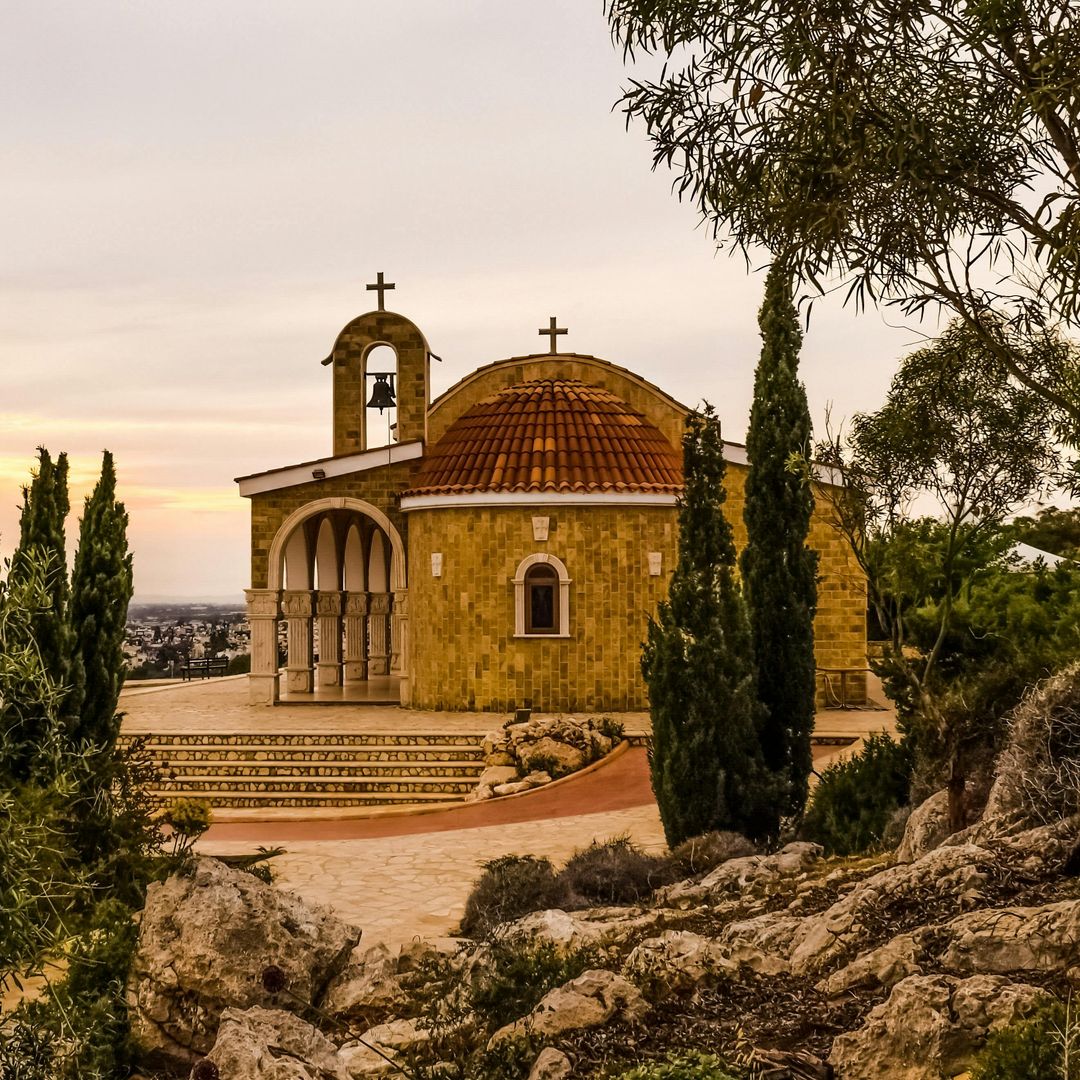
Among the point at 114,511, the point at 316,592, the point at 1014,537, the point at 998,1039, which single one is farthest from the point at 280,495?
the point at 998,1039

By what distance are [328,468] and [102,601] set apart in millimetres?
10503

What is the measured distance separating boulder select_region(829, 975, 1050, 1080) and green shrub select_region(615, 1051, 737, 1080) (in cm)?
54

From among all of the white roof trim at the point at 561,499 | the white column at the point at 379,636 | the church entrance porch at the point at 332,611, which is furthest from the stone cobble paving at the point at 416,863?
the white column at the point at 379,636

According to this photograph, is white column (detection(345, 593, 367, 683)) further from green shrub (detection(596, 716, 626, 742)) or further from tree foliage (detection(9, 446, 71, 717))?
tree foliage (detection(9, 446, 71, 717))

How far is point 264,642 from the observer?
2220cm

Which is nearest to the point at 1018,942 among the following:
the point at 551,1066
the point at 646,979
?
the point at 646,979

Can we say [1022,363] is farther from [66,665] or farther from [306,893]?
[66,665]

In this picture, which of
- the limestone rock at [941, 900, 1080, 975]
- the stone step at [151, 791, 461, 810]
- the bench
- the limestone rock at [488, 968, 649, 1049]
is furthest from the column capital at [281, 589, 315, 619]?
the limestone rock at [941, 900, 1080, 975]

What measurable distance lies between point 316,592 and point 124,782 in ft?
46.1

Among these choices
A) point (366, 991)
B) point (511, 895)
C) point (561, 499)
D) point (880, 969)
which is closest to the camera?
point (880, 969)

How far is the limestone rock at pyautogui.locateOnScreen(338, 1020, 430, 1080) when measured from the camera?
19.7 feet

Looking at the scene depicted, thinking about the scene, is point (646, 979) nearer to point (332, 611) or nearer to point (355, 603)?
point (332, 611)

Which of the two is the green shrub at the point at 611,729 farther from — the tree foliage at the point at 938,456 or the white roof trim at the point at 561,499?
the tree foliage at the point at 938,456

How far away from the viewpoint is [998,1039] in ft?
14.0
